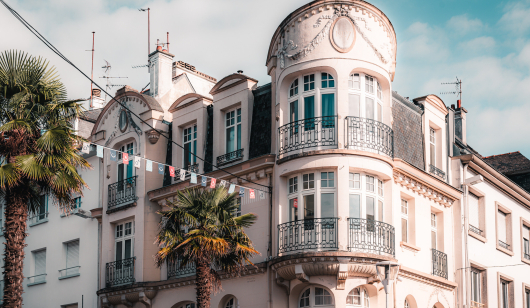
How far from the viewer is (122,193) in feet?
92.5

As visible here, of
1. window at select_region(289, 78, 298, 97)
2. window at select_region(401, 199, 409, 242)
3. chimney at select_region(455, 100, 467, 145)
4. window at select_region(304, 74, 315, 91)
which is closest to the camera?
window at select_region(304, 74, 315, 91)

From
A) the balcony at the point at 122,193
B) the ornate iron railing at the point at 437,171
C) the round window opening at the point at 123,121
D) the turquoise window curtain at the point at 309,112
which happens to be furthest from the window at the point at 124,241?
the ornate iron railing at the point at 437,171

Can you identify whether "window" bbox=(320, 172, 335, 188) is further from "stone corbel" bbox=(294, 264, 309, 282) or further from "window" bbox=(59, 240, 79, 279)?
"window" bbox=(59, 240, 79, 279)

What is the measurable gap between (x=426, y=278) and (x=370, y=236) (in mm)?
3411

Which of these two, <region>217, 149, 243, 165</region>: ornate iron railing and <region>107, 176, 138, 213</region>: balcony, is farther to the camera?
<region>107, 176, 138, 213</region>: balcony

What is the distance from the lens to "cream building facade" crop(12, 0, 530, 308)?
71.1ft

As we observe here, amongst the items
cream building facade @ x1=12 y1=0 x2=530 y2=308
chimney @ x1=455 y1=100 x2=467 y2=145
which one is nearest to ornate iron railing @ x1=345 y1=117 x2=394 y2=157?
cream building facade @ x1=12 y1=0 x2=530 y2=308

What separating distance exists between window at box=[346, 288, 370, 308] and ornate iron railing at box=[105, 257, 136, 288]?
334 inches

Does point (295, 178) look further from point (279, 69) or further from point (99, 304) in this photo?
point (99, 304)

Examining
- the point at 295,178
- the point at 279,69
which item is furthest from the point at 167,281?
the point at 279,69

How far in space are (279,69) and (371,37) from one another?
2870mm

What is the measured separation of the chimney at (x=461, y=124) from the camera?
28.6m

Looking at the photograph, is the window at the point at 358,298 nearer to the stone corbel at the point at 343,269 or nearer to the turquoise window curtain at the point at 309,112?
the stone corbel at the point at 343,269

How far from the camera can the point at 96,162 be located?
3070 centimetres
